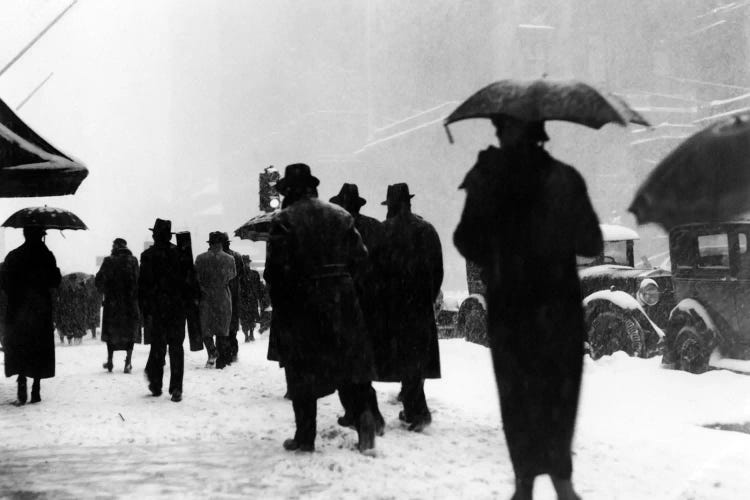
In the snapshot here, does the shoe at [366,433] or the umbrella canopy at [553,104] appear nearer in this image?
the umbrella canopy at [553,104]

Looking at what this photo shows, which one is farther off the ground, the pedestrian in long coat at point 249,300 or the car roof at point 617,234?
the car roof at point 617,234

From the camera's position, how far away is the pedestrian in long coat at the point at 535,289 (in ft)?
12.7

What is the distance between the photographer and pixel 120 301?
518 inches

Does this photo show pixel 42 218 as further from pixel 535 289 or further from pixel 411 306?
pixel 535 289

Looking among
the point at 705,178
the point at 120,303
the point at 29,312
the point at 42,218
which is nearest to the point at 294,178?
the point at 705,178

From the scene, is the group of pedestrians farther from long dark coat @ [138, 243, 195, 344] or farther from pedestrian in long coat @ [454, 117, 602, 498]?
long dark coat @ [138, 243, 195, 344]

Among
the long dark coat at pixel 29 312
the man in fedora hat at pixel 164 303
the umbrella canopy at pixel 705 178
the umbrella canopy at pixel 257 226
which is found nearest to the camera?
the umbrella canopy at pixel 705 178

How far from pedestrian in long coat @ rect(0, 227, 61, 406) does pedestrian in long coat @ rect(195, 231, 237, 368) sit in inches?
142

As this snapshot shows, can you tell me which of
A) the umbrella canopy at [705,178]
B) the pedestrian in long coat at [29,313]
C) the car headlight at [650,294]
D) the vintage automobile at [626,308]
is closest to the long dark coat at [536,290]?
the umbrella canopy at [705,178]

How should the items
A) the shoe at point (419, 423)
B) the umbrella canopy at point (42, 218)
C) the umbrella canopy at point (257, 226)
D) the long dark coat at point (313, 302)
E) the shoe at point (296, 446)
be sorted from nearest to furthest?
the long dark coat at point (313, 302), the shoe at point (296, 446), the shoe at point (419, 423), the umbrella canopy at point (42, 218), the umbrella canopy at point (257, 226)

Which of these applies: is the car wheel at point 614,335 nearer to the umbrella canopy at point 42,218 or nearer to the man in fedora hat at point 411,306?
the man in fedora hat at point 411,306

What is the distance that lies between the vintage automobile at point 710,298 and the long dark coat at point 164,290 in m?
6.60

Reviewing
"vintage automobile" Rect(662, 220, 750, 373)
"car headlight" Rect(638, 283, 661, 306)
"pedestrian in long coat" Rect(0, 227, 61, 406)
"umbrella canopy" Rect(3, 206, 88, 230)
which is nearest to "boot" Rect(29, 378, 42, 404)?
"pedestrian in long coat" Rect(0, 227, 61, 406)

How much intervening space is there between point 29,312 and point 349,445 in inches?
196
